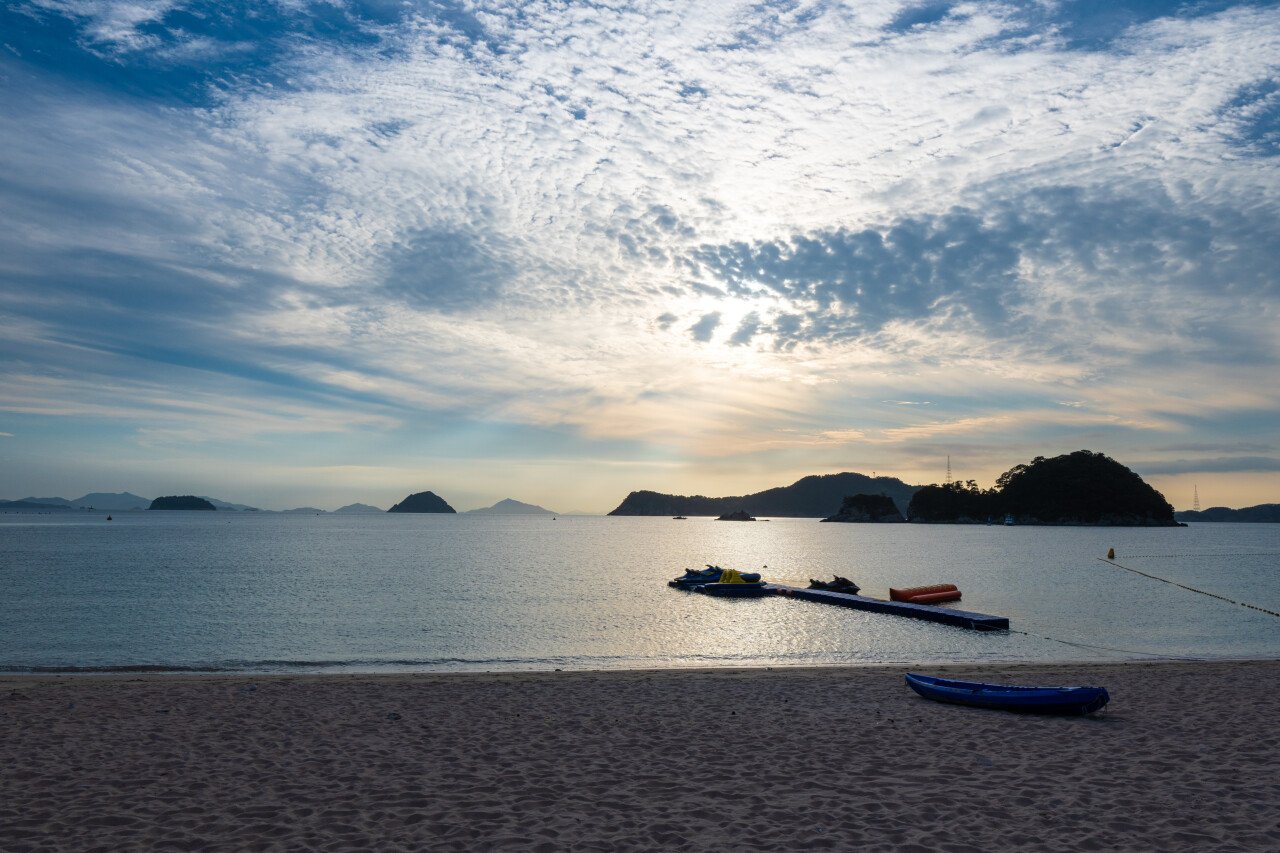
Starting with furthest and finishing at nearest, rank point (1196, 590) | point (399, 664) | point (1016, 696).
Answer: point (1196, 590) < point (399, 664) < point (1016, 696)

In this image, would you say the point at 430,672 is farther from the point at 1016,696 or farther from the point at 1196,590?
the point at 1196,590

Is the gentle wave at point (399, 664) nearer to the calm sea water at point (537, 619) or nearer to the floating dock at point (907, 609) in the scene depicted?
the calm sea water at point (537, 619)

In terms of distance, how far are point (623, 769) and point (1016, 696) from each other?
937cm

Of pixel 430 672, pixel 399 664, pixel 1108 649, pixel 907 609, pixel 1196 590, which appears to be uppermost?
pixel 1196 590

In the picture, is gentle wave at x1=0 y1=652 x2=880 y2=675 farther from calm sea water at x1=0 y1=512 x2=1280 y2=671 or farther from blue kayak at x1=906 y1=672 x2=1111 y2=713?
blue kayak at x1=906 y1=672 x2=1111 y2=713

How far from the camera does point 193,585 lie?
178 ft

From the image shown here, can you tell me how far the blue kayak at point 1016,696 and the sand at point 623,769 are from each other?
29cm

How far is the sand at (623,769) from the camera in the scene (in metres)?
9.43

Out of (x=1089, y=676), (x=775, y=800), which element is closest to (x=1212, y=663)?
(x=1089, y=676)

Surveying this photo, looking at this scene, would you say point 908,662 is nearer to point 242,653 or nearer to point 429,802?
point 429,802

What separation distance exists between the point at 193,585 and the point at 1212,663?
5783cm

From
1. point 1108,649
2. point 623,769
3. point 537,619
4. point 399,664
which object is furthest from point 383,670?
point 1108,649

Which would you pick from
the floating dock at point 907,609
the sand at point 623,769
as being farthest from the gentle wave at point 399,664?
the floating dock at point 907,609

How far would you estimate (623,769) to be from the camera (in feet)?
40.2
